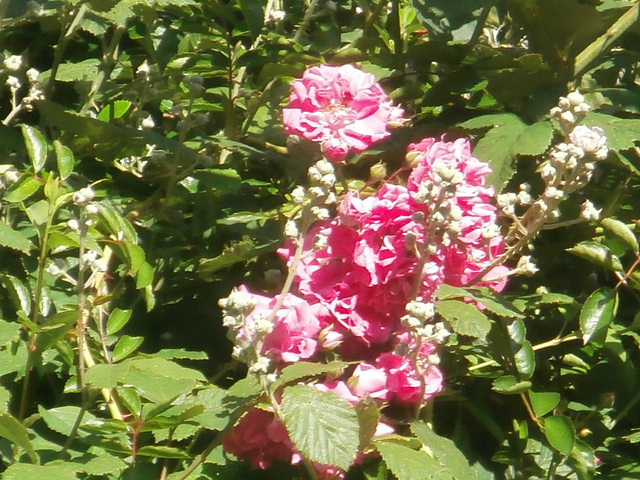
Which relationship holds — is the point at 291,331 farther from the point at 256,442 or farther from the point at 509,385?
the point at 509,385

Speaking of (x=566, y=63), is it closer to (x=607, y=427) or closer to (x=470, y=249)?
(x=470, y=249)

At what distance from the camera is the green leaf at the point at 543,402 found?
1.30m

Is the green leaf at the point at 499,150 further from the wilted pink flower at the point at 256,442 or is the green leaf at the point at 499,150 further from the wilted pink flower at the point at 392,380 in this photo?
the wilted pink flower at the point at 256,442

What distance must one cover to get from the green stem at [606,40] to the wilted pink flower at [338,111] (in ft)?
1.18

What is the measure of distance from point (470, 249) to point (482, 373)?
20 centimetres

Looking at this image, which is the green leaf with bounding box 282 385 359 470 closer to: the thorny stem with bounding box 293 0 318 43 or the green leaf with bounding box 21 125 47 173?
the green leaf with bounding box 21 125 47 173

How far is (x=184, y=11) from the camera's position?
1664 millimetres

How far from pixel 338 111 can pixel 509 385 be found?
0.40 meters

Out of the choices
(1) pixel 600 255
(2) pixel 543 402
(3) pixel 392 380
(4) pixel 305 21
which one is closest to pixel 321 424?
(3) pixel 392 380

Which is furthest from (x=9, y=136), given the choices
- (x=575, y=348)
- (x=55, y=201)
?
(x=575, y=348)

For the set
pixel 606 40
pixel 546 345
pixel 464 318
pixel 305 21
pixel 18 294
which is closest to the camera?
pixel 464 318

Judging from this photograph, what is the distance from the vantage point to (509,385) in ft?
4.18

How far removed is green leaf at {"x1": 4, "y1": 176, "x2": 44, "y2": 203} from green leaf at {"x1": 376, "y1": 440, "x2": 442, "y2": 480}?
1.72ft

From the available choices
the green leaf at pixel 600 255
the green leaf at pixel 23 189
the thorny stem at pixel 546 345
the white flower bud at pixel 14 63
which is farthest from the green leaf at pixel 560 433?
the white flower bud at pixel 14 63
